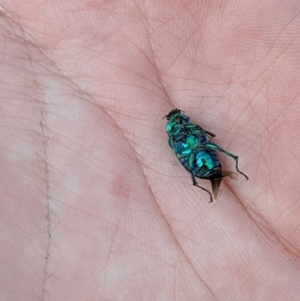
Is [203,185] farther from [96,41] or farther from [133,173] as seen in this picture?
[96,41]

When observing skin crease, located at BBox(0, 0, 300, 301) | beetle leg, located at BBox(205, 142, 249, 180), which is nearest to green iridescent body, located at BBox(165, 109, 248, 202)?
beetle leg, located at BBox(205, 142, 249, 180)

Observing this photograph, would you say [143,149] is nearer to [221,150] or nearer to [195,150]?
[195,150]

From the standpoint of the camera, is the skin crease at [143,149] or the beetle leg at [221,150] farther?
the beetle leg at [221,150]

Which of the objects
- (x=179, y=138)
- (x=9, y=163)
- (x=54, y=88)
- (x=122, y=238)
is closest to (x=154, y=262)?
(x=122, y=238)

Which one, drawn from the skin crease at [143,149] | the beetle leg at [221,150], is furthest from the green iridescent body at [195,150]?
the skin crease at [143,149]

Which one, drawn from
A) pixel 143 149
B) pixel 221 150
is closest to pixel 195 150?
pixel 221 150

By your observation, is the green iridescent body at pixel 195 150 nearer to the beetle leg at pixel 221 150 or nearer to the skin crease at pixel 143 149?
the beetle leg at pixel 221 150
